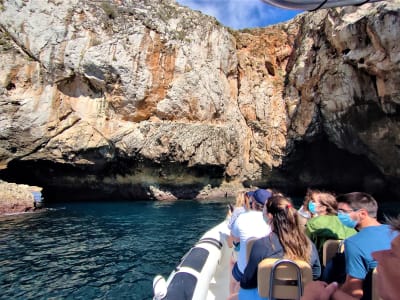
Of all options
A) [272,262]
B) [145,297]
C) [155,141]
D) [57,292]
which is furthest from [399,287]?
[155,141]

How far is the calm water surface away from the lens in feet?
19.6

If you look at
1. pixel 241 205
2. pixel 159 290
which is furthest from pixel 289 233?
pixel 241 205

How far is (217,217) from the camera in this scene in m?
15.3

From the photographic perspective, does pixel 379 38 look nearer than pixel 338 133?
Yes

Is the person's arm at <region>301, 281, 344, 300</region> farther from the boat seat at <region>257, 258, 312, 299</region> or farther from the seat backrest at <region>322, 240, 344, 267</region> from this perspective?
the seat backrest at <region>322, 240, 344, 267</region>

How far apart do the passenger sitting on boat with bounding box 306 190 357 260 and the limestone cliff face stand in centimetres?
1705

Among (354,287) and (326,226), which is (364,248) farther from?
(326,226)

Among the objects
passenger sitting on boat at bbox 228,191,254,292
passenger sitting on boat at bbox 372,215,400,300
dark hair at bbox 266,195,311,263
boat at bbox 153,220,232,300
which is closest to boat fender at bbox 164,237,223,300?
boat at bbox 153,220,232,300

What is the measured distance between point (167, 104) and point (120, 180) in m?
7.58

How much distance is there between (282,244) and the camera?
2602mm

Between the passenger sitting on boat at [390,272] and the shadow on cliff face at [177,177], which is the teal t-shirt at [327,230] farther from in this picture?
the shadow on cliff face at [177,177]

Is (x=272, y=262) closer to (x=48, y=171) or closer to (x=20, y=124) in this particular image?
(x=20, y=124)

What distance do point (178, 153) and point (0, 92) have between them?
13047mm

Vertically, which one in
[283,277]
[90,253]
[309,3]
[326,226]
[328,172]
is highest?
[309,3]
